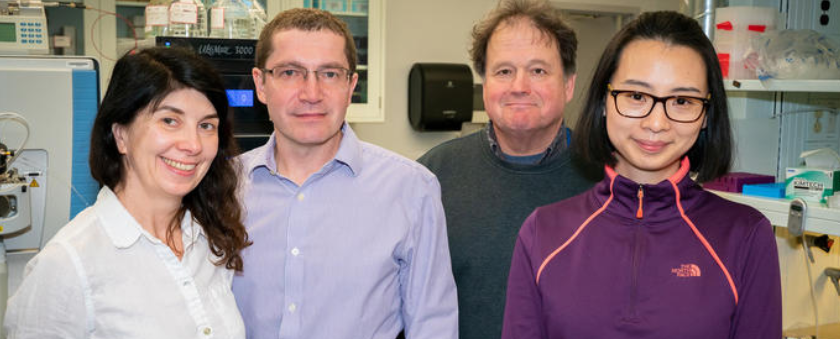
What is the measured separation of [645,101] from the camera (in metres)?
1.17

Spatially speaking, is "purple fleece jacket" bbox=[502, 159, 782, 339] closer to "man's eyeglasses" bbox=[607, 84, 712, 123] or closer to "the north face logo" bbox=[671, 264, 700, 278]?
"the north face logo" bbox=[671, 264, 700, 278]

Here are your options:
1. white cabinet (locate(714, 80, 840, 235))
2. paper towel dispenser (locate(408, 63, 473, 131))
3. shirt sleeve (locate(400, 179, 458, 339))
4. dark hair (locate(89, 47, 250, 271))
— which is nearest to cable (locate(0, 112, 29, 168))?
dark hair (locate(89, 47, 250, 271))

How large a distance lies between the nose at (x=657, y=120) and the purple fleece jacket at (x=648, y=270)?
0.34 ft

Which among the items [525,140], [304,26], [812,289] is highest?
[304,26]

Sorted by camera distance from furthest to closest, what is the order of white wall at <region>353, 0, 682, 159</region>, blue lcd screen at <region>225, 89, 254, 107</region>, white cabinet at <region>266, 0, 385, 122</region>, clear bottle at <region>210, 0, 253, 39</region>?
white wall at <region>353, 0, 682, 159</region> → white cabinet at <region>266, 0, 385, 122</region> → clear bottle at <region>210, 0, 253, 39</region> → blue lcd screen at <region>225, 89, 254, 107</region>

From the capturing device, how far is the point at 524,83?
167 centimetres

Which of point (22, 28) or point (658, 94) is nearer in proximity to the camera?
point (658, 94)

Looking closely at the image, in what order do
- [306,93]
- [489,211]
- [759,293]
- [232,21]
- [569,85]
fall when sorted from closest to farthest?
[759,293] → [306,93] → [489,211] → [569,85] → [232,21]

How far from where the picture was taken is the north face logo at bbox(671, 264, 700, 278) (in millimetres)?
1150

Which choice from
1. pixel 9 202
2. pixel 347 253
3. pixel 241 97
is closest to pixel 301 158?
pixel 347 253

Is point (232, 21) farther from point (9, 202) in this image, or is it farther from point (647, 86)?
point (647, 86)

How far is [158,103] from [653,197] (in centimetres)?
93

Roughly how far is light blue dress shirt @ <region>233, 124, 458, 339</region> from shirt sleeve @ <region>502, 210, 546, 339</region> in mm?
277

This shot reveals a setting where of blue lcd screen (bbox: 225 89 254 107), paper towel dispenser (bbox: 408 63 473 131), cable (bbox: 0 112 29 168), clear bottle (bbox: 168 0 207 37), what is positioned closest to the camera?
cable (bbox: 0 112 29 168)
